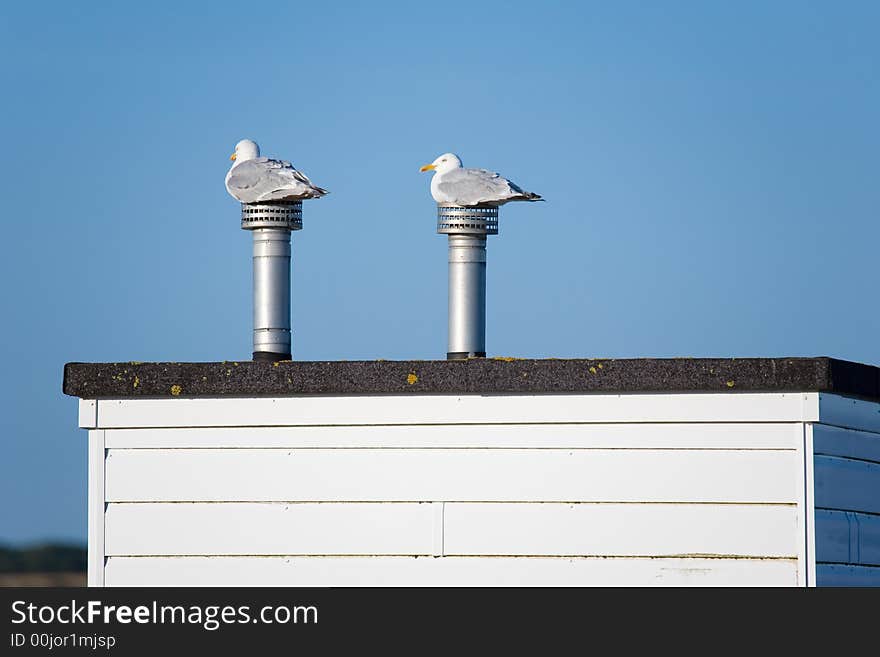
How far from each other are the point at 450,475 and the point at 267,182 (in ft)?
10.2

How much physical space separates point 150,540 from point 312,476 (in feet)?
4.00

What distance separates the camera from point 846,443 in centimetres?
1088

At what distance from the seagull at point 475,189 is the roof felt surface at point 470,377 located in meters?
2.23

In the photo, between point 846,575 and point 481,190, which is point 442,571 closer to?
point 846,575

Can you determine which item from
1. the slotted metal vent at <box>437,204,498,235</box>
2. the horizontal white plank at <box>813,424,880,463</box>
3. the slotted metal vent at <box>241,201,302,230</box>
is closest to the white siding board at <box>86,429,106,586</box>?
the slotted metal vent at <box>241,201,302,230</box>

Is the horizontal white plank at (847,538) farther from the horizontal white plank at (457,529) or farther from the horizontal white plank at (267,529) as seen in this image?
the horizontal white plank at (267,529)

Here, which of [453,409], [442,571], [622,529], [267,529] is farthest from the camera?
[267,529]

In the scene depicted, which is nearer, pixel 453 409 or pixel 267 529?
pixel 453 409

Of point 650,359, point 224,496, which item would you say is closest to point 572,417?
point 650,359

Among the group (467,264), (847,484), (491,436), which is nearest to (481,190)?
(467,264)

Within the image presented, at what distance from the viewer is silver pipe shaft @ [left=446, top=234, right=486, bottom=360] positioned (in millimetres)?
12594

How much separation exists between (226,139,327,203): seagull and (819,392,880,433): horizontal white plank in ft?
13.8

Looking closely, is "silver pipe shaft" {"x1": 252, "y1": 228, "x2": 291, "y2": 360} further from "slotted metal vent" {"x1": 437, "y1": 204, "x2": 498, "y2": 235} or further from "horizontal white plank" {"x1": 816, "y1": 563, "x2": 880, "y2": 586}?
"horizontal white plank" {"x1": 816, "y1": 563, "x2": 880, "y2": 586}
